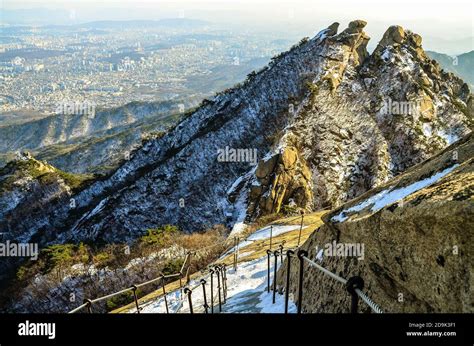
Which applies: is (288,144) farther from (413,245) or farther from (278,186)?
(413,245)

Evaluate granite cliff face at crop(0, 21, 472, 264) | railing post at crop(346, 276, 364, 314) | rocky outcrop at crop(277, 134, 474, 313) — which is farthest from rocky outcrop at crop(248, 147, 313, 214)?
railing post at crop(346, 276, 364, 314)

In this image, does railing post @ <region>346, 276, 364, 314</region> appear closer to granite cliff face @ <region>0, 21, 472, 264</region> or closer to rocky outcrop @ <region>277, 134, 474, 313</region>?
rocky outcrop @ <region>277, 134, 474, 313</region>

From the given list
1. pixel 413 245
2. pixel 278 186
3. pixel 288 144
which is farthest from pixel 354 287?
pixel 288 144

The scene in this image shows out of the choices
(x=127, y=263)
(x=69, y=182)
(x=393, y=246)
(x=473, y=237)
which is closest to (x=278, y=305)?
(x=393, y=246)

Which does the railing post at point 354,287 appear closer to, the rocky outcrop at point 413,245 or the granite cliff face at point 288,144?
the rocky outcrop at point 413,245
